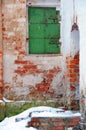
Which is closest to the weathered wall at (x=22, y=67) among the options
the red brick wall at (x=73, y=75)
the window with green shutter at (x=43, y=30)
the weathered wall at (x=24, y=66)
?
the weathered wall at (x=24, y=66)

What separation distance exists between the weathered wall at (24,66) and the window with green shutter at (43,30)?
0.18 metres

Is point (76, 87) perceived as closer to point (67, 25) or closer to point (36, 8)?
point (67, 25)

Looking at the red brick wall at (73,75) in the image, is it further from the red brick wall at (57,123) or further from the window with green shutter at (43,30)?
the red brick wall at (57,123)

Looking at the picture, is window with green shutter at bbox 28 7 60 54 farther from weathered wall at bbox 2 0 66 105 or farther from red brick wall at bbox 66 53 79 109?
red brick wall at bbox 66 53 79 109

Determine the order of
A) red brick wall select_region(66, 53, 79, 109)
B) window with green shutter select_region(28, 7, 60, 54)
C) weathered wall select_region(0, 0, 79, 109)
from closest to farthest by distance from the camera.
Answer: red brick wall select_region(66, 53, 79, 109), weathered wall select_region(0, 0, 79, 109), window with green shutter select_region(28, 7, 60, 54)

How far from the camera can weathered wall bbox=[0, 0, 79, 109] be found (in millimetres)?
9453

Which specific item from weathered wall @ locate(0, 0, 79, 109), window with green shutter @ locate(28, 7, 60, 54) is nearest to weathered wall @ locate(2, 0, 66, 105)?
weathered wall @ locate(0, 0, 79, 109)

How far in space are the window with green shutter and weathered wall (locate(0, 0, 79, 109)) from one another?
178mm

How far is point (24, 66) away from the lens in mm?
9523

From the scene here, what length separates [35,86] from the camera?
9609mm

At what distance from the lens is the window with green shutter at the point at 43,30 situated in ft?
31.6

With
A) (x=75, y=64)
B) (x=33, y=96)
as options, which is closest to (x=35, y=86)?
(x=33, y=96)

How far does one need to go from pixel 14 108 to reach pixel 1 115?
14.7 inches

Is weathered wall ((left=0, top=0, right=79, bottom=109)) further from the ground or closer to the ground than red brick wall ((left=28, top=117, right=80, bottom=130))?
further from the ground
